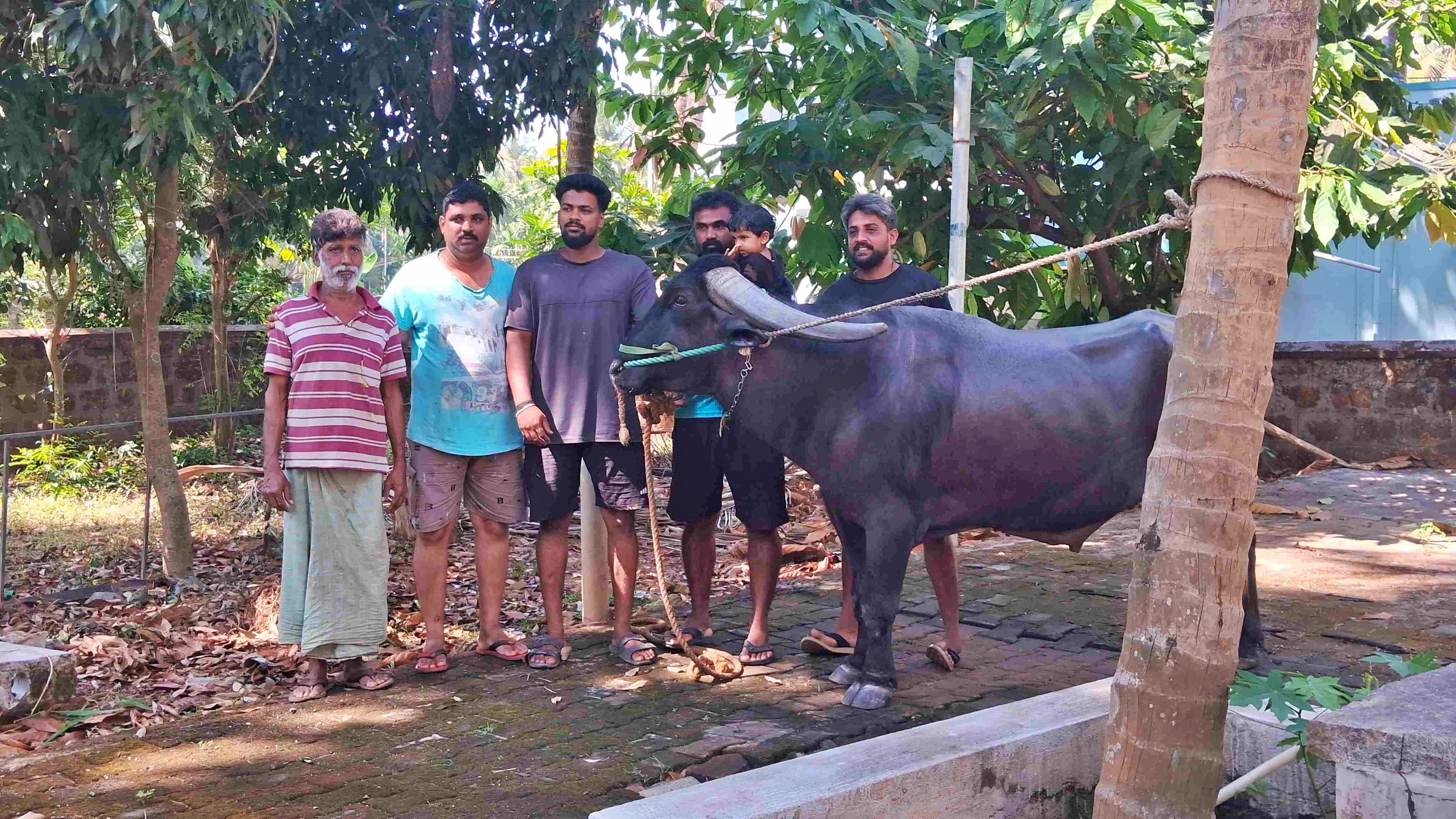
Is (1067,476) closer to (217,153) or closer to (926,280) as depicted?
(926,280)

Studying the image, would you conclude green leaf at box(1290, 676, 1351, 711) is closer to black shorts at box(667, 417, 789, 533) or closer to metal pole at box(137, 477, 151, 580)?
black shorts at box(667, 417, 789, 533)

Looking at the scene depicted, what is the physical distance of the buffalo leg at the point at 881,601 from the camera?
4.46 m

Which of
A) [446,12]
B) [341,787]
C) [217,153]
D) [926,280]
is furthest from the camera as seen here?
[217,153]

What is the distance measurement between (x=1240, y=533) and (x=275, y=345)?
355 cm

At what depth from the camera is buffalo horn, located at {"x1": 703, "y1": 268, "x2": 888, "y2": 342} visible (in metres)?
4.37

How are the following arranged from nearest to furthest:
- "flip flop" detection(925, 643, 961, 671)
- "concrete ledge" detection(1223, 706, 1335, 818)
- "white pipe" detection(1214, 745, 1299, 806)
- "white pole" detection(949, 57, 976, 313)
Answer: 1. "white pipe" detection(1214, 745, 1299, 806)
2. "concrete ledge" detection(1223, 706, 1335, 818)
3. "flip flop" detection(925, 643, 961, 671)
4. "white pole" detection(949, 57, 976, 313)

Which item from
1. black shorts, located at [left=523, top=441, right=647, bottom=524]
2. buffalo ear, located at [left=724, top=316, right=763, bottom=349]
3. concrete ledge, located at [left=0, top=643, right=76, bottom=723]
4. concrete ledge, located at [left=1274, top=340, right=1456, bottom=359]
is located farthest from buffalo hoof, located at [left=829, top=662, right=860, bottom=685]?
concrete ledge, located at [left=1274, top=340, right=1456, bottom=359]

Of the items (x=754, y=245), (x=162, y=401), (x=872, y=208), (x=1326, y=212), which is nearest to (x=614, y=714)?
(x=754, y=245)

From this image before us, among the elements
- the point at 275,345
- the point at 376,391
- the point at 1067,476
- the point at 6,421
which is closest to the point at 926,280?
the point at 1067,476

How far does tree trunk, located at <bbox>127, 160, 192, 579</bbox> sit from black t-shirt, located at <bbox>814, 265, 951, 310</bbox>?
3685 millimetres

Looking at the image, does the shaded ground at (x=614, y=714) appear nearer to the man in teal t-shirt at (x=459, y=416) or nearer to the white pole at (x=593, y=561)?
the white pole at (x=593, y=561)

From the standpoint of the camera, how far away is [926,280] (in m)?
5.01

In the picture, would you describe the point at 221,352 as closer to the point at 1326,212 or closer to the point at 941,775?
the point at 1326,212

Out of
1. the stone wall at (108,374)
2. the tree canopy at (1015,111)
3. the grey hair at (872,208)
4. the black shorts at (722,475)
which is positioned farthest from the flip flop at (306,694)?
the stone wall at (108,374)
